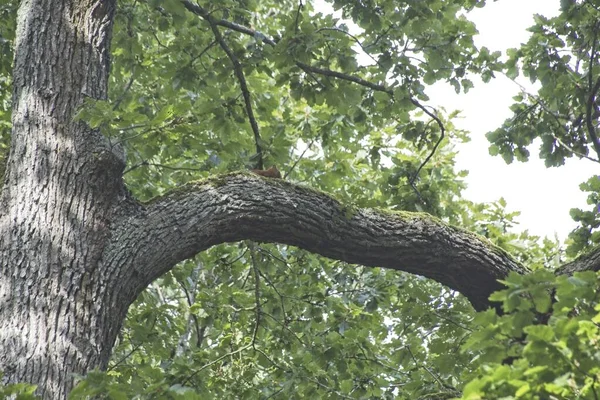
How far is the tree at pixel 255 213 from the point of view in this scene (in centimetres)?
300

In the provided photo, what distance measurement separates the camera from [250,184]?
3656 millimetres

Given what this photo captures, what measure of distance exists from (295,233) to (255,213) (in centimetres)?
27

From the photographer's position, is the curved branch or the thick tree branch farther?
the thick tree branch

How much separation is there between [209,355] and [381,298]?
1.84m

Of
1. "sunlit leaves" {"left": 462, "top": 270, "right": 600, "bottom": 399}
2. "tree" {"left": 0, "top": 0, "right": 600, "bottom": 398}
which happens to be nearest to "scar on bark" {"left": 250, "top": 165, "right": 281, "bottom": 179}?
"tree" {"left": 0, "top": 0, "right": 600, "bottom": 398}

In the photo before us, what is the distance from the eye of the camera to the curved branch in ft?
10.9

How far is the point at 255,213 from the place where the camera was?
3570mm

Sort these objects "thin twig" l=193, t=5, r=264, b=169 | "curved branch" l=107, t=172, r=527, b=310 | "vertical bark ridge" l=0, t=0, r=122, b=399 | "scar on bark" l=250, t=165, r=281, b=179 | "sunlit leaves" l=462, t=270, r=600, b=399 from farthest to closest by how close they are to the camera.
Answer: "thin twig" l=193, t=5, r=264, b=169 < "scar on bark" l=250, t=165, r=281, b=179 < "curved branch" l=107, t=172, r=527, b=310 < "vertical bark ridge" l=0, t=0, r=122, b=399 < "sunlit leaves" l=462, t=270, r=600, b=399

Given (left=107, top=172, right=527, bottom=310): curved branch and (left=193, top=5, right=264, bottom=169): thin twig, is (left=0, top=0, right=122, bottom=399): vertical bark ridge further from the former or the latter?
(left=193, top=5, right=264, bottom=169): thin twig

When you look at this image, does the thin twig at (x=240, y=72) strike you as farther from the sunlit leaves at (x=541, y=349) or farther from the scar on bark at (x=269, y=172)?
the sunlit leaves at (x=541, y=349)

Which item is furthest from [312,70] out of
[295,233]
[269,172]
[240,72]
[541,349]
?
[541,349]

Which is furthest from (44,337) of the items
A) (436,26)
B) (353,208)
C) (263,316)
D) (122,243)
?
(436,26)

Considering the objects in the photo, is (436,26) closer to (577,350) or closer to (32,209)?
(32,209)

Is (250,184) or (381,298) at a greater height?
(381,298)
